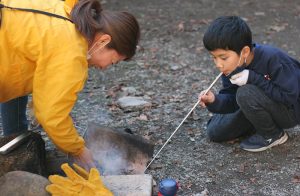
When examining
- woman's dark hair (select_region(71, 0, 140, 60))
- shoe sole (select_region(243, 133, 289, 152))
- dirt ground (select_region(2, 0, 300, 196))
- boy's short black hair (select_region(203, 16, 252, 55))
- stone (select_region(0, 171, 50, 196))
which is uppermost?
woman's dark hair (select_region(71, 0, 140, 60))

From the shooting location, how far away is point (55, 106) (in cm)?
243

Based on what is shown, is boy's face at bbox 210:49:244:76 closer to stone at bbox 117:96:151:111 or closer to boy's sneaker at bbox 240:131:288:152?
boy's sneaker at bbox 240:131:288:152

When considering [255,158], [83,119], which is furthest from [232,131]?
[83,119]

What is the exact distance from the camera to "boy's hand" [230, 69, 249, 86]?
10.6 ft

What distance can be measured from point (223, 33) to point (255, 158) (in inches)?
37.7

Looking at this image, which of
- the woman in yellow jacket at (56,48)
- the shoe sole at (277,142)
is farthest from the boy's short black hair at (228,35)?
the shoe sole at (277,142)

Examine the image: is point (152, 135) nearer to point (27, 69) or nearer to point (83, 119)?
point (83, 119)

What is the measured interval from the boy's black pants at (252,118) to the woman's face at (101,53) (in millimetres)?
1067

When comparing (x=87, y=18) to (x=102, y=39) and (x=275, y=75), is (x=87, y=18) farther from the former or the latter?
(x=275, y=75)

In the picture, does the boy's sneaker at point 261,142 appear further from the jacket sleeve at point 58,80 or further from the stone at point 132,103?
the jacket sleeve at point 58,80

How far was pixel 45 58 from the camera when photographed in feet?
7.85

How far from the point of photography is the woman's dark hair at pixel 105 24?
8.13ft

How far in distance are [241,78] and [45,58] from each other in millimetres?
1431

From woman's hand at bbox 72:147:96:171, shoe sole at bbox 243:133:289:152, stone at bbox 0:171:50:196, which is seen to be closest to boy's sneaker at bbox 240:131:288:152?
shoe sole at bbox 243:133:289:152
